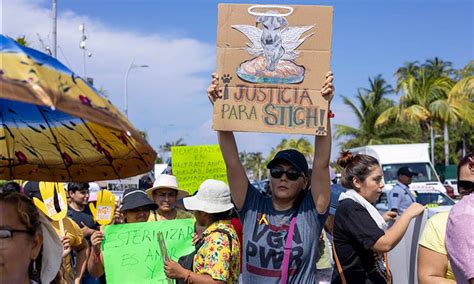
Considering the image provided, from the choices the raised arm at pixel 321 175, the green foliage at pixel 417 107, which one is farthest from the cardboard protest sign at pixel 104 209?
the green foliage at pixel 417 107

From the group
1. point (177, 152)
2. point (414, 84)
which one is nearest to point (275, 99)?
point (177, 152)

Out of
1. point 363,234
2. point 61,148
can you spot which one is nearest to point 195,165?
point 363,234

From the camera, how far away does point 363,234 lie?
12.2ft

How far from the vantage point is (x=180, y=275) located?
365 centimetres

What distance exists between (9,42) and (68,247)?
2.57 meters

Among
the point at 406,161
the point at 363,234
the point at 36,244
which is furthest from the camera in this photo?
the point at 406,161

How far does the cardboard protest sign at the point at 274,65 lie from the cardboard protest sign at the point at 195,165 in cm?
335

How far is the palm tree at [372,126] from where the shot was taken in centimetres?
4131

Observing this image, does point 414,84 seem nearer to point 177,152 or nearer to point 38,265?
point 177,152

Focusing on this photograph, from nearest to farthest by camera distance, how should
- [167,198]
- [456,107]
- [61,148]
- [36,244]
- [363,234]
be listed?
[36,244], [61,148], [363,234], [167,198], [456,107]

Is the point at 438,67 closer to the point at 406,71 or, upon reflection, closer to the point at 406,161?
the point at 406,71

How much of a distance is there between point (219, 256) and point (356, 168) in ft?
4.41

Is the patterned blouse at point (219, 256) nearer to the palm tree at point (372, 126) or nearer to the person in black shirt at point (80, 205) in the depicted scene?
the person in black shirt at point (80, 205)

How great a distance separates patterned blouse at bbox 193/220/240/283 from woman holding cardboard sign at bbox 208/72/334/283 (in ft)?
0.35
